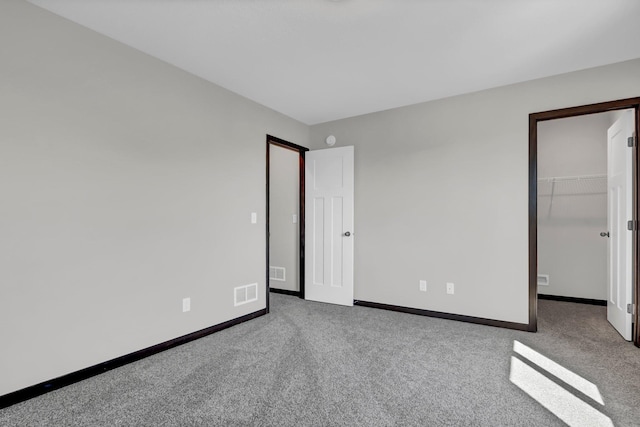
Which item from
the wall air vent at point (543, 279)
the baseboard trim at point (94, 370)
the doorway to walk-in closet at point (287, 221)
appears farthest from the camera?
the doorway to walk-in closet at point (287, 221)

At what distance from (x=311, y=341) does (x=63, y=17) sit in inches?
119

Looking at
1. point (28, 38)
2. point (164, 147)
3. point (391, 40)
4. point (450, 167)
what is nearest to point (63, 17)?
point (28, 38)

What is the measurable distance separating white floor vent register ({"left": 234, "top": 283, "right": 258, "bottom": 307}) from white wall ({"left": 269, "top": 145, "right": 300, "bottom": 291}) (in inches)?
42.1

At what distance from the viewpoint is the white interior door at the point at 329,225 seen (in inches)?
160

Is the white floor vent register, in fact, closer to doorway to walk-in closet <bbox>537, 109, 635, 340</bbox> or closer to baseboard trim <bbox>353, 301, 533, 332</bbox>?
baseboard trim <bbox>353, 301, 533, 332</bbox>

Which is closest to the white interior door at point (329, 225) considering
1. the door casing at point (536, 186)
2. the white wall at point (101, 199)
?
the white wall at point (101, 199)

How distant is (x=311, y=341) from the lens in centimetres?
282

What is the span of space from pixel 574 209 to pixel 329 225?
327 cm

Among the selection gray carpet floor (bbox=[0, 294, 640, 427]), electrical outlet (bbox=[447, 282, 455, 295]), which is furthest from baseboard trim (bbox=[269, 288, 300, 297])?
electrical outlet (bbox=[447, 282, 455, 295])

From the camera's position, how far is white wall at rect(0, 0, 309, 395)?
1907 millimetres

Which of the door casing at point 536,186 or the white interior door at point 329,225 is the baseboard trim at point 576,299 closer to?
the door casing at point 536,186

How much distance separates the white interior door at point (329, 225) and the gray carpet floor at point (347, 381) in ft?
3.07

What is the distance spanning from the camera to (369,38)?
92.2 inches

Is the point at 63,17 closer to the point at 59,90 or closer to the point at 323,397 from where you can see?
the point at 59,90
